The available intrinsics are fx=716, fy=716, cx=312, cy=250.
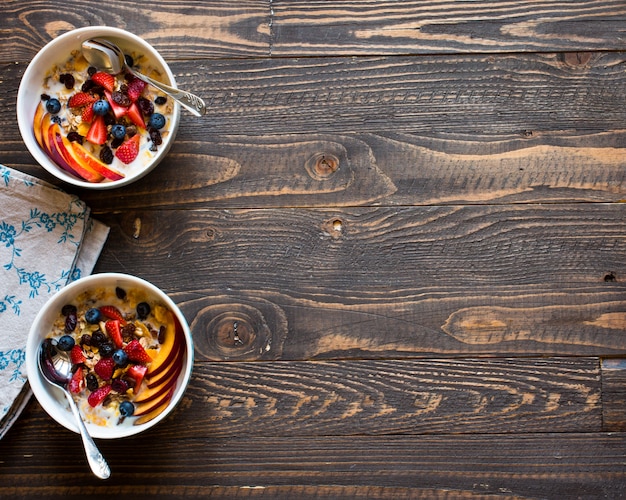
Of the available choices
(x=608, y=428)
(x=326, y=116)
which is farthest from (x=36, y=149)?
(x=608, y=428)

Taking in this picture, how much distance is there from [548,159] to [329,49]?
1.45ft

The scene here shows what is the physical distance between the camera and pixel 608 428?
50.2 inches

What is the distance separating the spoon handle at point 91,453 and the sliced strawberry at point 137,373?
0.10 meters

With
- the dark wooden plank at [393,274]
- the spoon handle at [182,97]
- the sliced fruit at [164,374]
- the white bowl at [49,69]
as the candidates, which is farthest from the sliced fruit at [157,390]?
the spoon handle at [182,97]

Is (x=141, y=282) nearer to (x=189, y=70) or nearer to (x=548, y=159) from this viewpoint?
(x=189, y=70)

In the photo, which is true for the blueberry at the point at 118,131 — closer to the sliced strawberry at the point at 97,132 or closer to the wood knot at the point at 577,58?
the sliced strawberry at the point at 97,132

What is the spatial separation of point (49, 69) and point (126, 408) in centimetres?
59

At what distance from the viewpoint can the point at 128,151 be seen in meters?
1.19

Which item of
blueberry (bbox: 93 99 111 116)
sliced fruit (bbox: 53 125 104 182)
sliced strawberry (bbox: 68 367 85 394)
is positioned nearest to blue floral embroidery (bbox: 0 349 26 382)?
sliced strawberry (bbox: 68 367 85 394)

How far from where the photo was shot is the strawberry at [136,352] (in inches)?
46.4

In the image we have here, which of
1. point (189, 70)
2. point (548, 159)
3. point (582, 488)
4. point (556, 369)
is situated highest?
point (189, 70)

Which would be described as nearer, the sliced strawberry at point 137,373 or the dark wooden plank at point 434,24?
the sliced strawberry at point 137,373

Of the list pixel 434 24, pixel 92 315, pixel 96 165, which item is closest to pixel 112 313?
pixel 92 315

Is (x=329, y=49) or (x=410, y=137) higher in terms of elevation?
(x=329, y=49)
